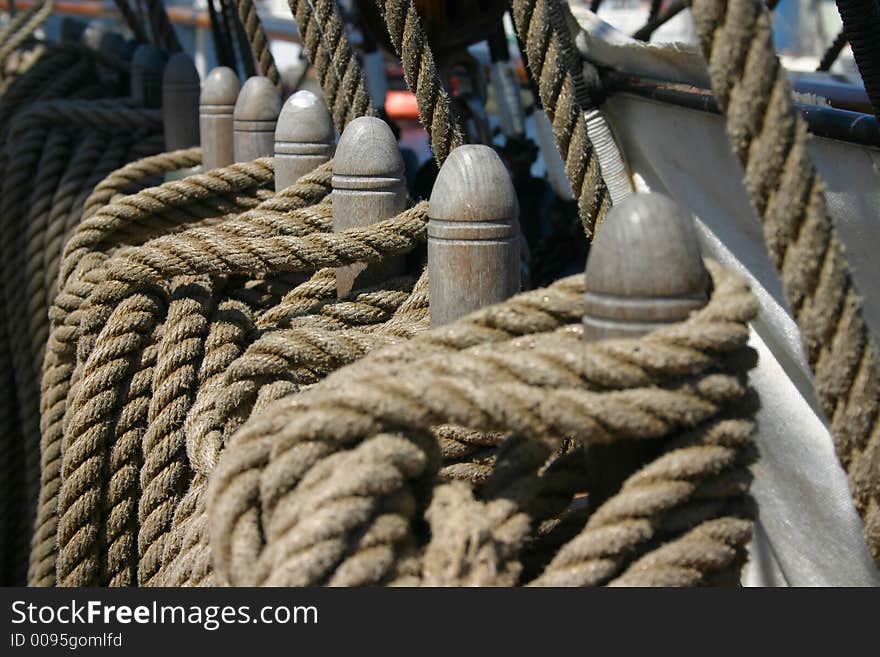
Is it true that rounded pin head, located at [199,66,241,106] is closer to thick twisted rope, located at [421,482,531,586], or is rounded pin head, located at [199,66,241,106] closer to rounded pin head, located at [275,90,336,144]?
rounded pin head, located at [275,90,336,144]

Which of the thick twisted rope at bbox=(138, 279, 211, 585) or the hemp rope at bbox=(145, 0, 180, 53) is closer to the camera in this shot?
the thick twisted rope at bbox=(138, 279, 211, 585)

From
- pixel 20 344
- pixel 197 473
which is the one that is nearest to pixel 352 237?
pixel 197 473

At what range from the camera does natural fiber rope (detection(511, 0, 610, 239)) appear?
1.57 meters

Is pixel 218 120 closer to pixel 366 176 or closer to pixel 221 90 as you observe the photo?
pixel 221 90

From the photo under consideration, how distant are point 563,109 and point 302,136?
559 mm

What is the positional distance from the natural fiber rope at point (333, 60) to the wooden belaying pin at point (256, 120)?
211 mm

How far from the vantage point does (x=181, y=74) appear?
2.82 meters

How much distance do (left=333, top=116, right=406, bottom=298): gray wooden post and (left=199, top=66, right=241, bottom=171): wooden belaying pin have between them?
2.56 ft

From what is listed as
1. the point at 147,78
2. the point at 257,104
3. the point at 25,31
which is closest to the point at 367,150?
the point at 257,104

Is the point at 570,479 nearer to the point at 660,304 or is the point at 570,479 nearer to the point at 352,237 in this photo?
the point at 660,304

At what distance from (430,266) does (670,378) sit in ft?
1.61

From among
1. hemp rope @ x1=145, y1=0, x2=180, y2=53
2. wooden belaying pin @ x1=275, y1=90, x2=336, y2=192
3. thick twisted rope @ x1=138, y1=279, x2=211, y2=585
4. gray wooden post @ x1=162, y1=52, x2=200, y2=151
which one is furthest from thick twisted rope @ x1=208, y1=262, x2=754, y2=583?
hemp rope @ x1=145, y1=0, x2=180, y2=53

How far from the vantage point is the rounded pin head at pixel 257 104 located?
2.23 metres

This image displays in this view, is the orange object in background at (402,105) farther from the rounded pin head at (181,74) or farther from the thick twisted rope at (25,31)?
the rounded pin head at (181,74)
